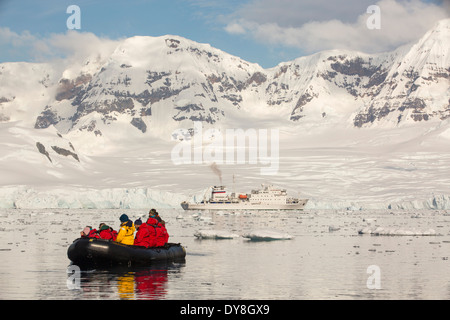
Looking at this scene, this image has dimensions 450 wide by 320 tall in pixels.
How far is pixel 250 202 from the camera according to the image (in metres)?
134

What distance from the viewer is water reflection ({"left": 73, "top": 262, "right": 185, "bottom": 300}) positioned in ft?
81.1

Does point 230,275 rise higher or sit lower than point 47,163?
lower

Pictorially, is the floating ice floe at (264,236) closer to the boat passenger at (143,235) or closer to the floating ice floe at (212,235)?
the floating ice floe at (212,235)

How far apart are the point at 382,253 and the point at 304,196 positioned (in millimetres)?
121875

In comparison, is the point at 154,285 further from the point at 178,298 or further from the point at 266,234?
the point at 266,234

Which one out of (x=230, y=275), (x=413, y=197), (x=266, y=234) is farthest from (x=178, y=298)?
(x=413, y=197)

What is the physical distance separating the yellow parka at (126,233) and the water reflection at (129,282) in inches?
47.5

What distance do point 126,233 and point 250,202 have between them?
10307cm

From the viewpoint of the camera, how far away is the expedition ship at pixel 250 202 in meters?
133

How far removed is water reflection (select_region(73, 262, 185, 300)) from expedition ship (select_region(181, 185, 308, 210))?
327ft

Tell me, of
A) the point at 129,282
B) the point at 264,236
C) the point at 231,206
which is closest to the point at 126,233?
the point at 129,282

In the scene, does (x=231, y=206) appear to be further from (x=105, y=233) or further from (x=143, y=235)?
(x=105, y=233)

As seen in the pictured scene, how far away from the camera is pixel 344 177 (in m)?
191
